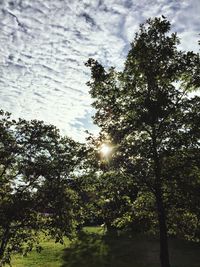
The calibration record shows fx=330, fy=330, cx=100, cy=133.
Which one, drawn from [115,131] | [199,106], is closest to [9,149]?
[115,131]

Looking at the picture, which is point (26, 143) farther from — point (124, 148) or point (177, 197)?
point (177, 197)

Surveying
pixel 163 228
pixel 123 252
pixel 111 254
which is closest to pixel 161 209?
pixel 163 228

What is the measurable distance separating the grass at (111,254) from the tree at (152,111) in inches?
435

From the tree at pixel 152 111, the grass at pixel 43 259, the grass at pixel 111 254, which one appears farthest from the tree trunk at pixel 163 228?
the grass at pixel 43 259

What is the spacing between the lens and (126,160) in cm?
1827

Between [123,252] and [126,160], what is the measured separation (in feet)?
67.2

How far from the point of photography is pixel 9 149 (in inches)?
743

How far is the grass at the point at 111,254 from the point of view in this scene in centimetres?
3111

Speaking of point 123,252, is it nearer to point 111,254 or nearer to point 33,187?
point 111,254

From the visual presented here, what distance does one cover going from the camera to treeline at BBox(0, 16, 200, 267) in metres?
17.9

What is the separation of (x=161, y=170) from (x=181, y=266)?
1461 cm

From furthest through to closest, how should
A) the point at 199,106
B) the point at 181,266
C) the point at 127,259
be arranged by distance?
the point at 127,259
the point at 181,266
the point at 199,106

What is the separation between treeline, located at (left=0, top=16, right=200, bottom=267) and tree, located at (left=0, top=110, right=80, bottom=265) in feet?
0.19

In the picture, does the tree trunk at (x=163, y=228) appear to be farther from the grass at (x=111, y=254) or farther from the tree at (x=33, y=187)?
the grass at (x=111, y=254)
